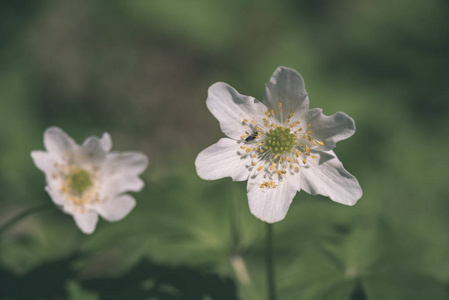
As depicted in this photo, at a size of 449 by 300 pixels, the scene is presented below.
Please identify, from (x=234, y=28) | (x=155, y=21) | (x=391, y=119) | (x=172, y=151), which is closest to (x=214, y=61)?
(x=234, y=28)

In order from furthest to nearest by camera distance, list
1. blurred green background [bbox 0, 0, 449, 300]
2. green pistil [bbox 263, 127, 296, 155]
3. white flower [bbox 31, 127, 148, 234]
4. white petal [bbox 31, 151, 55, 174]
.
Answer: blurred green background [bbox 0, 0, 449, 300] < white flower [bbox 31, 127, 148, 234] < white petal [bbox 31, 151, 55, 174] < green pistil [bbox 263, 127, 296, 155]

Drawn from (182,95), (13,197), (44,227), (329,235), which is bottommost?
(329,235)

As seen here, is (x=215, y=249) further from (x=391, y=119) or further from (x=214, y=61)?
(x=214, y=61)

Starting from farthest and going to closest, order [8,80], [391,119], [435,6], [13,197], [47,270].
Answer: [435,6] → [8,80] → [391,119] → [13,197] → [47,270]

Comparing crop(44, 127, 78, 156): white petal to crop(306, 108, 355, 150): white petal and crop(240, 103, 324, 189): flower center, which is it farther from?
crop(306, 108, 355, 150): white petal

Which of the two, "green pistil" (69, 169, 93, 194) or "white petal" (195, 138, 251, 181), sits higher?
"green pistil" (69, 169, 93, 194)

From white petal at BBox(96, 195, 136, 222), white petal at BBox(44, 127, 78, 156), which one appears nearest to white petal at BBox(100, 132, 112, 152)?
white petal at BBox(44, 127, 78, 156)

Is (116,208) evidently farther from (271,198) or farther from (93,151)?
(271,198)
